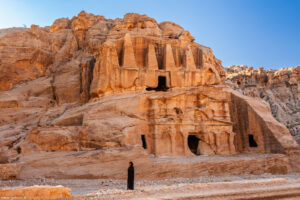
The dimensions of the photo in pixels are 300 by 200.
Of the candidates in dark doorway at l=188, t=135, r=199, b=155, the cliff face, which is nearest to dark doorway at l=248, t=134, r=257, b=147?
dark doorway at l=188, t=135, r=199, b=155

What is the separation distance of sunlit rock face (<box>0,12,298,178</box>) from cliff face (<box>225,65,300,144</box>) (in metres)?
20.6

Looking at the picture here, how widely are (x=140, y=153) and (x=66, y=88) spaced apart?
1470 centimetres

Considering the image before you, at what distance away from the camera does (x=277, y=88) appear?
167ft

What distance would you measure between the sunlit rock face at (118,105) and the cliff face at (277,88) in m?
20.6

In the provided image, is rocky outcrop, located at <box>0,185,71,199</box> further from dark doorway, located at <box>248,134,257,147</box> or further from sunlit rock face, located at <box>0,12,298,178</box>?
dark doorway, located at <box>248,134,257,147</box>

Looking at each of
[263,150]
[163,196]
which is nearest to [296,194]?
[163,196]

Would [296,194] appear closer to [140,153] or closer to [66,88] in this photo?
[140,153]

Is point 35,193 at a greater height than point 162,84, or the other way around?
point 162,84

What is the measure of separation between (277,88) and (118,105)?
40971 mm

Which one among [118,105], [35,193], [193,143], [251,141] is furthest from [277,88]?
[35,193]

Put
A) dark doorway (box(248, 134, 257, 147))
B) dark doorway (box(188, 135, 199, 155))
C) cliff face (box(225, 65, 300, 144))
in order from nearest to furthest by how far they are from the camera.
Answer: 1. dark doorway (box(248, 134, 257, 147))
2. dark doorway (box(188, 135, 199, 155))
3. cliff face (box(225, 65, 300, 144))

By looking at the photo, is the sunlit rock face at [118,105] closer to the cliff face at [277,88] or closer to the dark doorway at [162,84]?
the dark doorway at [162,84]

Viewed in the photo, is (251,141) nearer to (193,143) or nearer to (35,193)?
(193,143)

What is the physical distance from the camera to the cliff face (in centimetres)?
4572
